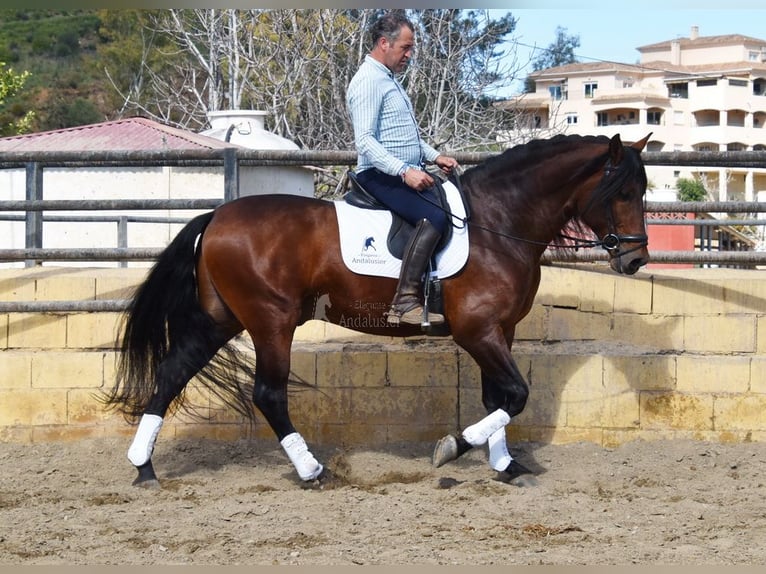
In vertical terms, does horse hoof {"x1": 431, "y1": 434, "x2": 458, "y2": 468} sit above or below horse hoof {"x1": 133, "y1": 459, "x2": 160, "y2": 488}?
above

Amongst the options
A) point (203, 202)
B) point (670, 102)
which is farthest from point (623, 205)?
point (670, 102)

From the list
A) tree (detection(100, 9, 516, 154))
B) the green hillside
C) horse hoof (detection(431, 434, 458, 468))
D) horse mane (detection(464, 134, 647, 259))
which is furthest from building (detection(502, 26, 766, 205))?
horse hoof (detection(431, 434, 458, 468))

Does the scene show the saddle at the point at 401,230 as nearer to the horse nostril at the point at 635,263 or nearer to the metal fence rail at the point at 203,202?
the horse nostril at the point at 635,263

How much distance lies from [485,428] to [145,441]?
2.17 metres

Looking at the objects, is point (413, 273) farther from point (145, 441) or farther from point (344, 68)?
point (344, 68)

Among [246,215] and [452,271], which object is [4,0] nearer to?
[246,215]

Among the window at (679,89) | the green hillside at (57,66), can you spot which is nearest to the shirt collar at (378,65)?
the green hillside at (57,66)

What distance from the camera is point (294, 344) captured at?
774 cm

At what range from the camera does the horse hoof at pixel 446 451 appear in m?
6.50

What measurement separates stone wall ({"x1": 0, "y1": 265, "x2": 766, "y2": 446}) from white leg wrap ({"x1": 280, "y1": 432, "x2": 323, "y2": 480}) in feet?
3.60

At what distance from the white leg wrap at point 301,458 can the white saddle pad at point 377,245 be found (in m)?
1.14

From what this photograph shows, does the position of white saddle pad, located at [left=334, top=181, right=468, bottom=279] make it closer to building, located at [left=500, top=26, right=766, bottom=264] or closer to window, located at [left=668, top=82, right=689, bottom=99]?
building, located at [left=500, top=26, right=766, bottom=264]

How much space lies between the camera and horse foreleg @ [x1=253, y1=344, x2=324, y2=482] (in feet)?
20.8

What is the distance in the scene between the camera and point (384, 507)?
227 inches
